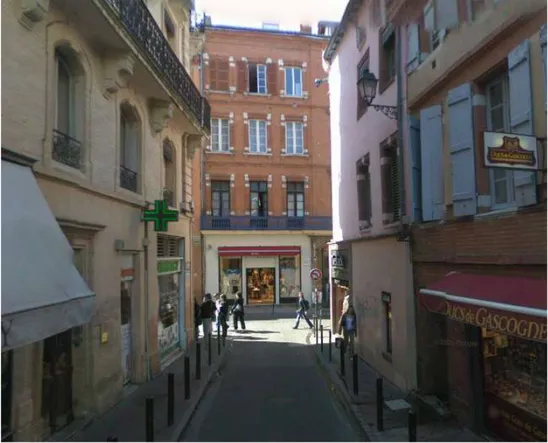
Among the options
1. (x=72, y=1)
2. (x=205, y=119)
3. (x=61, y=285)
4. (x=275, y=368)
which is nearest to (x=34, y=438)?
(x=61, y=285)

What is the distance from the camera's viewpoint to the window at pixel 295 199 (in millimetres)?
31562

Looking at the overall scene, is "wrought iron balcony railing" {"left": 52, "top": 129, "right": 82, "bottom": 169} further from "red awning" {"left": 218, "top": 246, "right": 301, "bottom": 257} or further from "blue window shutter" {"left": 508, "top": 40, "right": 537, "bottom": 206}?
→ "red awning" {"left": 218, "top": 246, "right": 301, "bottom": 257}

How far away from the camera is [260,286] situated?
102 feet

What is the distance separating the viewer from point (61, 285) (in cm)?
585

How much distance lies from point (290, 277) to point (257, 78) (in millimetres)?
12417

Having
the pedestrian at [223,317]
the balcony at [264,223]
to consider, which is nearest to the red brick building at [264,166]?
the balcony at [264,223]

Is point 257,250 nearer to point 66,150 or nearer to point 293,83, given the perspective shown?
point 293,83

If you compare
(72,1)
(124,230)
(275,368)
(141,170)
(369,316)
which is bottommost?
(275,368)

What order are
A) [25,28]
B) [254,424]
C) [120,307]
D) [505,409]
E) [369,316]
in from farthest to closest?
1. [369,316]
2. [120,307]
3. [254,424]
4. [505,409]
5. [25,28]

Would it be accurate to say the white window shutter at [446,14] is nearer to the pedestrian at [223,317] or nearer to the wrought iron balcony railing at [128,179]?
the wrought iron balcony railing at [128,179]

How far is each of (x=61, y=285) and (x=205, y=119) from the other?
12.1m

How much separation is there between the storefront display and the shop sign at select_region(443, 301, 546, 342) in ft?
2.83

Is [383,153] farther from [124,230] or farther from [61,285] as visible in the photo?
[61,285]

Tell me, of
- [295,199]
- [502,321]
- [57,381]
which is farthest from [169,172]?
[295,199]
